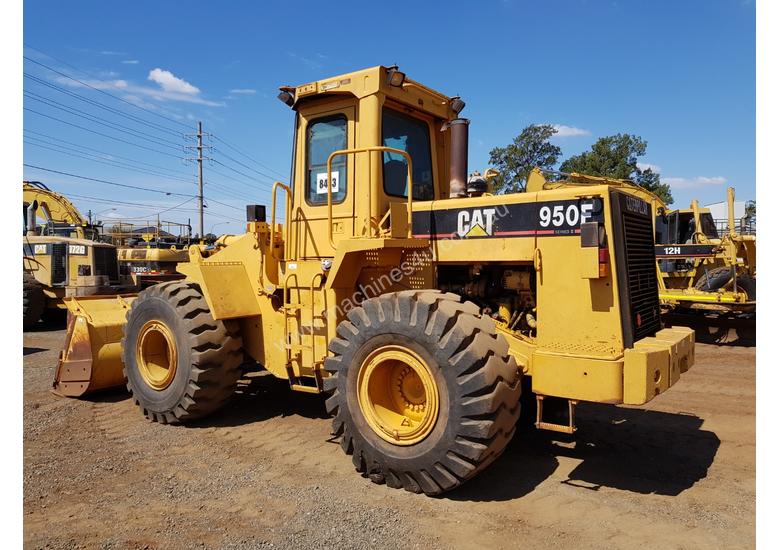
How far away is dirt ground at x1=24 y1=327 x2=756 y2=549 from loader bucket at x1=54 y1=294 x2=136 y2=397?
419 millimetres

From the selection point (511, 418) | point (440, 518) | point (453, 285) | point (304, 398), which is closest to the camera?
point (440, 518)

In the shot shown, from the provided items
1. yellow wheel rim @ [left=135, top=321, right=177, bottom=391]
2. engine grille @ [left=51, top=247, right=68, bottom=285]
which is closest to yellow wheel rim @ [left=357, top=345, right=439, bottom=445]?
yellow wheel rim @ [left=135, top=321, right=177, bottom=391]

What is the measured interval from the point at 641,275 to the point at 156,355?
5.30 metres

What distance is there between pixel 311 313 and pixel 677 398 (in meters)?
5.15

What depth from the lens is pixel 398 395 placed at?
15.2 ft

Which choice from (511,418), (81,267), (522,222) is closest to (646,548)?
(511,418)

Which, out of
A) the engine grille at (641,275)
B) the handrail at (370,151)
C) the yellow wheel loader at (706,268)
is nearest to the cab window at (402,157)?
the handrail at (370,151)

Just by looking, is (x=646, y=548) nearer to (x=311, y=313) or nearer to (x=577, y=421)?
(x=577, y=421)

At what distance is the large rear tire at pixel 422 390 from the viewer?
12.9ft

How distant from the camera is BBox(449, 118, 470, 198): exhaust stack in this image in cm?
512

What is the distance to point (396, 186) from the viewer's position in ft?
18.0

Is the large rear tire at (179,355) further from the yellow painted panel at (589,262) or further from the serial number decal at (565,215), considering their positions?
the yellow painted panel at (589,262)

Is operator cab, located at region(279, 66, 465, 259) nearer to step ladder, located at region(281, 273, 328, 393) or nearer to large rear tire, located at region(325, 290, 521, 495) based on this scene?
step ladder, located at region(281, 273, 328, 393)

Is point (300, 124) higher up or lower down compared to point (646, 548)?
higher up
